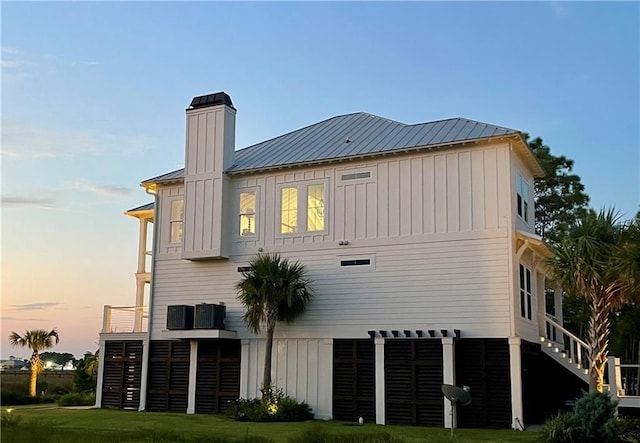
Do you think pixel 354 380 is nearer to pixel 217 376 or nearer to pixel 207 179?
pixel 217 376

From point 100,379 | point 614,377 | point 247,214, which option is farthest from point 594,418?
point 100,379

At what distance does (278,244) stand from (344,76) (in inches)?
234

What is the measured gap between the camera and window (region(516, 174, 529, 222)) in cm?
2034

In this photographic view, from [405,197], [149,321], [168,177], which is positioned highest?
[168,177]

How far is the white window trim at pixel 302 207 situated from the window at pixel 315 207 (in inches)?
3.5

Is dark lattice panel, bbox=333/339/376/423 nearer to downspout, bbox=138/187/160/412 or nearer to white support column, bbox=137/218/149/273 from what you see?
downspout, bbox=138/187/160/412

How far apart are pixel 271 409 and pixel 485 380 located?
5.72 metres

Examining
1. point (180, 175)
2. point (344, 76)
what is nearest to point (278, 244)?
point (180, 175)

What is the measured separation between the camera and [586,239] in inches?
712

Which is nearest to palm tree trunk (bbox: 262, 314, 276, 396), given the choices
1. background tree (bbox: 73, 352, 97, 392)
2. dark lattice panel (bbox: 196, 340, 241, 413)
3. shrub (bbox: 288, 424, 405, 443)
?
dark lattice panel (bbox: 196, 340, 241, 413)

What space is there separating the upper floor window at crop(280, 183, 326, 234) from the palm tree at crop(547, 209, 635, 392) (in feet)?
22.0

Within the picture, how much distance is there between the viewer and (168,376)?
2247 cm

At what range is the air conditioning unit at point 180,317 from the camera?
21562mm

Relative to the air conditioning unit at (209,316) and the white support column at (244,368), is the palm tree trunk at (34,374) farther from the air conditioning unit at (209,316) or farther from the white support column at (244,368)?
the white support column at (244,368)
